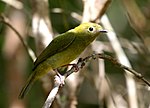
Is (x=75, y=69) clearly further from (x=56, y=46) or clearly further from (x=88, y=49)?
(x=88, y=49)

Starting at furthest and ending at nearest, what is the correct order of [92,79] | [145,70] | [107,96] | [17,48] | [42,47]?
[17,48]
[145,70]
[92,79]
[107,96]
[42,47]

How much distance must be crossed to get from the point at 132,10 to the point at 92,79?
34.3 inches

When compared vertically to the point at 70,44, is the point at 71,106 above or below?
below

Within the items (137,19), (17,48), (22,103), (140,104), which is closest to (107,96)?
(140,104)

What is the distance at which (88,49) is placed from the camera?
176 inches

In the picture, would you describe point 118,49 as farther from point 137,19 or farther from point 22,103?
point 22,103

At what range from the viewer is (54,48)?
12.8ft

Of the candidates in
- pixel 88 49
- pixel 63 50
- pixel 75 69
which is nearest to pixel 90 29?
pixel 63 50

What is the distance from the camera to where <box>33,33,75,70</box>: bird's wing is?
12.7 ft

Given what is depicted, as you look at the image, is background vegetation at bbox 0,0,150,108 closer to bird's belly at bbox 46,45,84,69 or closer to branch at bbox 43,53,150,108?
bird's belly at bbox 46,45,84,69

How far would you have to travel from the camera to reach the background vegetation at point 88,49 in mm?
4203

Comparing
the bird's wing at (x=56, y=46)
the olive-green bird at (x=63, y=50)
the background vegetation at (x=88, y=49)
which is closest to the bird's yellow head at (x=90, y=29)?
the olive-green bird at (x=63, y=50)

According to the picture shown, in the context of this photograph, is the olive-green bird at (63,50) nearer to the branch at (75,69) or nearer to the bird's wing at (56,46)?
the bird's wing at (56,46)

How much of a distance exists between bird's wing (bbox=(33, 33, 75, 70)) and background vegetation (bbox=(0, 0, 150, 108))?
11.6 inches
